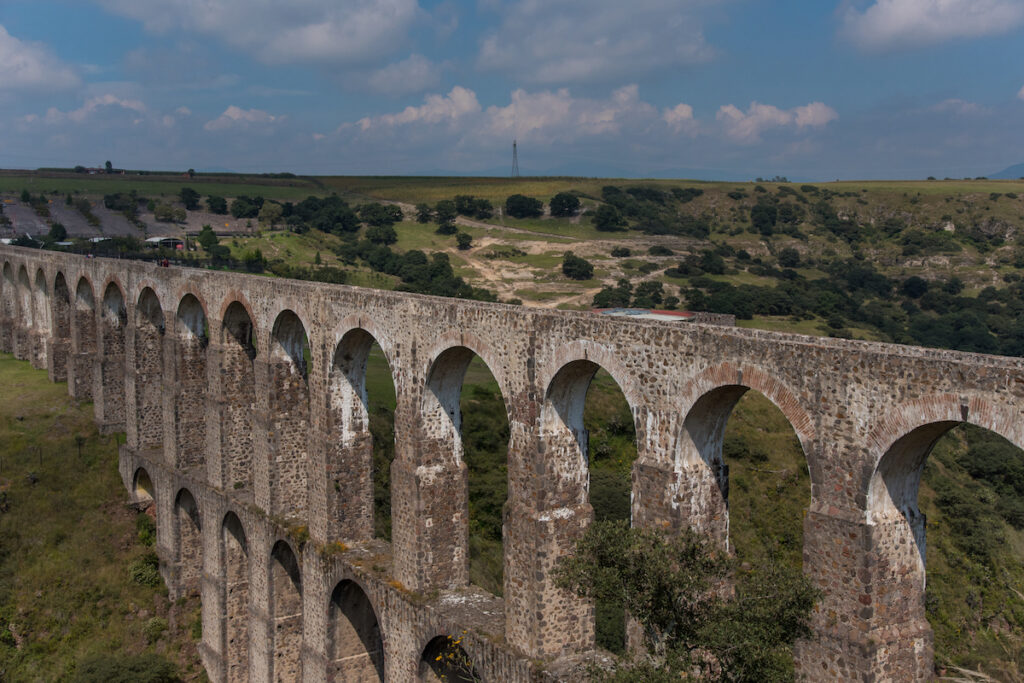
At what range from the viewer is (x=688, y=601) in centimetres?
1098

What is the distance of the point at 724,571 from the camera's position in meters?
11.0

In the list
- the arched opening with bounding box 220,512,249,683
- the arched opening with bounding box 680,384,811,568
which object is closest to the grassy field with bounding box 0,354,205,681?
the arched opening with bounding box 220,512,249,683

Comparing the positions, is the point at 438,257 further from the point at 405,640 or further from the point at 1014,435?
the point at 1014,435

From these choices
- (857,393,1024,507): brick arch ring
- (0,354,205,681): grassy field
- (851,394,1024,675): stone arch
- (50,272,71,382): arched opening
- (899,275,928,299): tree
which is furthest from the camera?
(899,275,928,299): tree

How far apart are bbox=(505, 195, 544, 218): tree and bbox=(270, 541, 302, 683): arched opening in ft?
229

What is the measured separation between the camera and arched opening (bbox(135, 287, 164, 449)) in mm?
30000

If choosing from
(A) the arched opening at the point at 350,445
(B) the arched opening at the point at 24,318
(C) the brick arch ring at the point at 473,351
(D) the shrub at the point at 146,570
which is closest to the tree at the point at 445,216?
(B) the arched opening at the point at 24,318

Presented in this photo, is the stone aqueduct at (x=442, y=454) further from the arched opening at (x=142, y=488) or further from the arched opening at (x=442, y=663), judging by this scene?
the arched opening at (x=442, y=663)

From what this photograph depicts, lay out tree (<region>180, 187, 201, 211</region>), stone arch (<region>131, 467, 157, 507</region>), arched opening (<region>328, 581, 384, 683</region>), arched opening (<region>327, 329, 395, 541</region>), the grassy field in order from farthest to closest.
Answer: tree (<region>180, 187, 201, 211</region>), stone arch (<region>131, 467, 157, 507</region>), the grassy field, arched opening (<region>327, 329, 395, 541</region>), arched opening (<region>328, 581, 384, 683</region>)

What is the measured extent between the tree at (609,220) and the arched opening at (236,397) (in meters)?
61.2

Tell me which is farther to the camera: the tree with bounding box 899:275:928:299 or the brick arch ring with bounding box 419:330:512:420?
the tree with bounding box 899:275:928:299

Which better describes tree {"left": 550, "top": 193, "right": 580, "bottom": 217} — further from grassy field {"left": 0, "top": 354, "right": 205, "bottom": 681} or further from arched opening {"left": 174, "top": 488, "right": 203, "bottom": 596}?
arched opening {"left": 174, "top": 488, "right": 203, "bottom": 596}

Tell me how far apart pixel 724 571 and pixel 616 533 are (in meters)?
1.39

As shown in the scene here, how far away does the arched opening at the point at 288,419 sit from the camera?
880 inches
